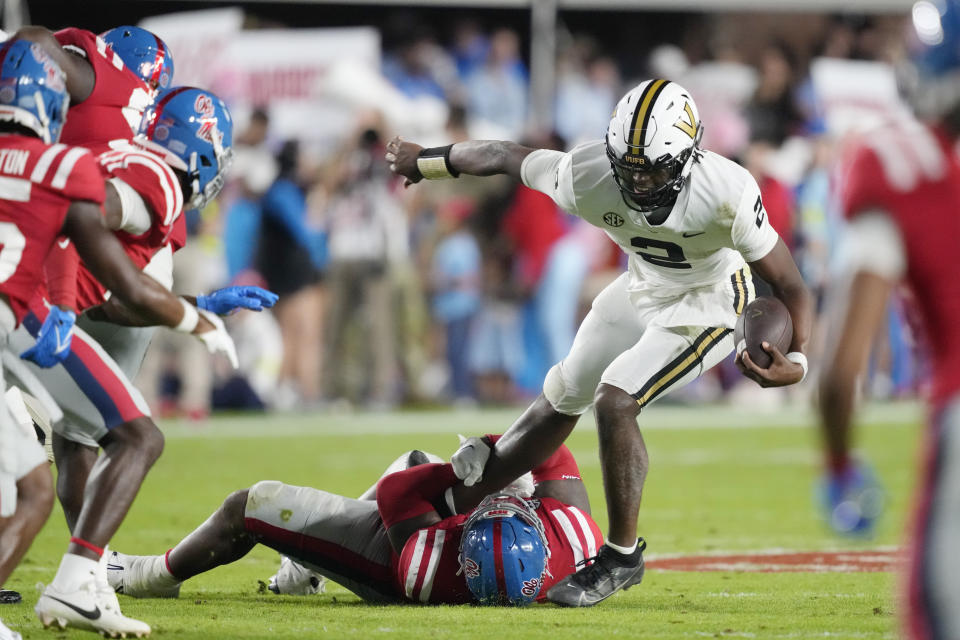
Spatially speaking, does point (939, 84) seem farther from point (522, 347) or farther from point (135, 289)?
point (522, 347)

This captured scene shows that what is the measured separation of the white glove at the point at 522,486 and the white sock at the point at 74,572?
151 cm

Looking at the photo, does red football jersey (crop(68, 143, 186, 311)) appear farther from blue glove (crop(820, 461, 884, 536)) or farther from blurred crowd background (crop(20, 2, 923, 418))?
blurred crowd background (crop(20, 2, 923, 418))

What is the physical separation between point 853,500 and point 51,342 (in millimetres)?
2314

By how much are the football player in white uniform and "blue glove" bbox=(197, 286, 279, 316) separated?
3.04 feet

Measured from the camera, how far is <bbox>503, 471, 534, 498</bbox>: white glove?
485cm

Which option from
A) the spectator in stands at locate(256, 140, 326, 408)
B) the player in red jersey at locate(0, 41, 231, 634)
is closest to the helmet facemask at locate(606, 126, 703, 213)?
the player in red jersey at locate(0, 41, 231, 634)

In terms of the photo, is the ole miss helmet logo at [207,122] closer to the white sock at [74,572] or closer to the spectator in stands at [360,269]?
the white sock at [74,572]

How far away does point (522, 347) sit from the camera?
14.0 meters

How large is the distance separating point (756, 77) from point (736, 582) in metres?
12.6

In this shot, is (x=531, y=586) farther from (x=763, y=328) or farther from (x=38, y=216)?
(x=38, y=216)

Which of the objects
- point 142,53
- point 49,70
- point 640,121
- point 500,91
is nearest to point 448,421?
point 500,91

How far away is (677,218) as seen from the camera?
495cm

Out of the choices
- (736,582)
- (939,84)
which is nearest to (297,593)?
(736,582)

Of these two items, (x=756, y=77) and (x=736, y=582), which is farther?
(x=756, y=77)
